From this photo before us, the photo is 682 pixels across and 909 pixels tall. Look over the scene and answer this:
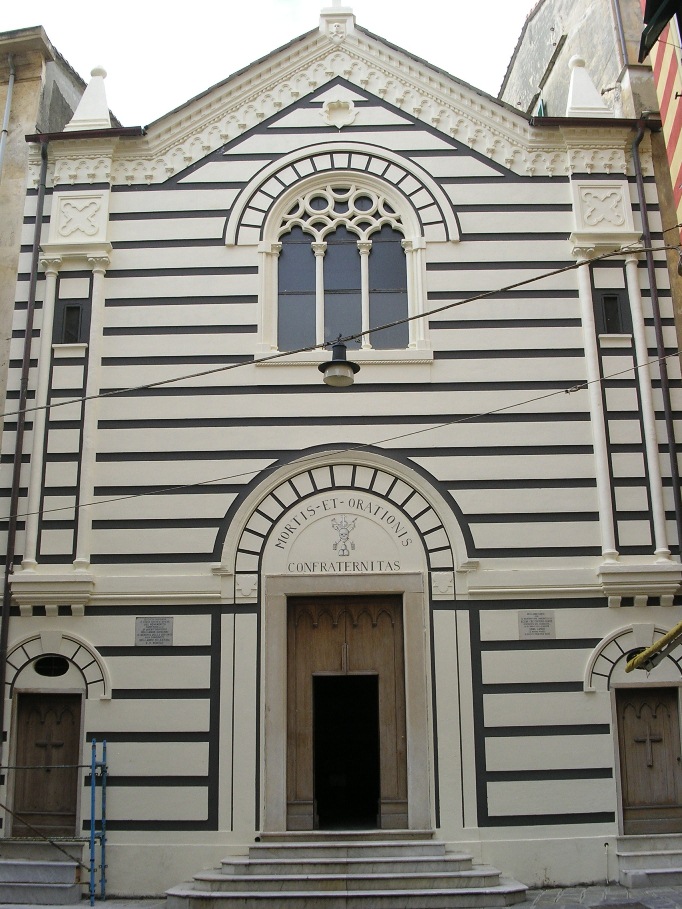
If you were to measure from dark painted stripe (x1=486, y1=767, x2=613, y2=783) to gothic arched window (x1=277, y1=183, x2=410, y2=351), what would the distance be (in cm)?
621

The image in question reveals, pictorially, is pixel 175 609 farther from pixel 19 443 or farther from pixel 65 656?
pixel 19 443

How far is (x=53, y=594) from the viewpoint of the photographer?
12.8 metres

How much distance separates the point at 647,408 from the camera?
44.1ft

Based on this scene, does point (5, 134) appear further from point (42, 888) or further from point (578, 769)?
point (578, 769)

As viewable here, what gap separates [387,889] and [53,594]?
5819 mm

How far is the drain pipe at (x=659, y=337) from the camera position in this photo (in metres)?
13.1

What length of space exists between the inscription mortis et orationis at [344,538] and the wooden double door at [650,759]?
3.56 metres

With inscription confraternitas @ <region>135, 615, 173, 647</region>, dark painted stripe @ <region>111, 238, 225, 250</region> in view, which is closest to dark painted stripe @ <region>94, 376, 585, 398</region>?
dark painted stripe @ <region>111, 238, 225, 250</region>

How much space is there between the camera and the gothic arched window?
46.1ft

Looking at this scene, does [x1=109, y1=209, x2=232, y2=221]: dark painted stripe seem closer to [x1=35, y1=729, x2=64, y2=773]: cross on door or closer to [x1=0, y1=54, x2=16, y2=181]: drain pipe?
[x1=0, y1=54, x2=16, y2=181]: drain pipe

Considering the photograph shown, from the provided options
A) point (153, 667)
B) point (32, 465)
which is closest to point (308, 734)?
point (153, 667)

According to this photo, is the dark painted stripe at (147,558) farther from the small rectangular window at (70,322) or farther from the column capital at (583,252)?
the column capital at (583,252)

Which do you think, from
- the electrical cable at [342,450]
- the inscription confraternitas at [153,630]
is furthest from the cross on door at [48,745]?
the electrical cable at [342,450]

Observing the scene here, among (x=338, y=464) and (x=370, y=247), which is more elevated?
(x=370, y=247)
